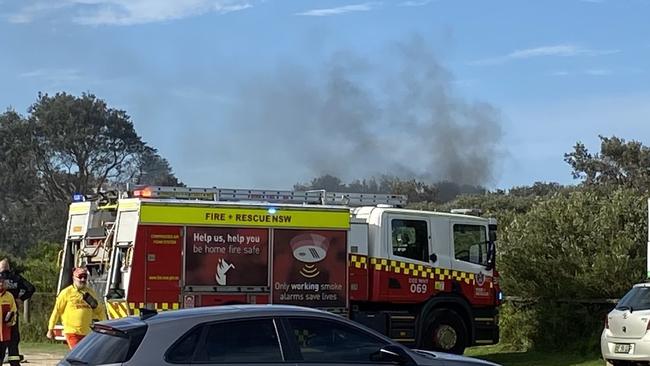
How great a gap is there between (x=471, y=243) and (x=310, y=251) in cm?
337

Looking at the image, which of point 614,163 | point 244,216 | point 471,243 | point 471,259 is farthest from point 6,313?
point 614,163

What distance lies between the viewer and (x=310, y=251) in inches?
721

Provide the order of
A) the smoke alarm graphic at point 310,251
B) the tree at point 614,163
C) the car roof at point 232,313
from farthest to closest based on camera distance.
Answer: the tree at point 614,163
the smoke alarm graphic at point 310,251
the car roof at point 232,313

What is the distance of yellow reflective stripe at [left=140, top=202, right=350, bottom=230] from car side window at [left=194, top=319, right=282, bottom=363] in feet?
26.8

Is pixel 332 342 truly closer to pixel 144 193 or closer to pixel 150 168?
pixel 144 193

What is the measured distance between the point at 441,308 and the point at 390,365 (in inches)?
403

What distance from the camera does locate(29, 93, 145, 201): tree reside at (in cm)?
5825

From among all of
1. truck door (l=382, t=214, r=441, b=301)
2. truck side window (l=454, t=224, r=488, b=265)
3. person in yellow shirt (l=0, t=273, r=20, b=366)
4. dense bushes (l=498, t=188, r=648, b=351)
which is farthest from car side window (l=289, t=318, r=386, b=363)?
dense bushes (l=498, t=188, r=648, b=351)

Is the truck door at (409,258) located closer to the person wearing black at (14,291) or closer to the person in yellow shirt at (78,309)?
the person wearing black at (14,291)

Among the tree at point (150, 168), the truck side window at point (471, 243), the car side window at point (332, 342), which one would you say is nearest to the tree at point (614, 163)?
the tree at point (150, 168)

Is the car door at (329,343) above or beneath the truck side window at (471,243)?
beneath

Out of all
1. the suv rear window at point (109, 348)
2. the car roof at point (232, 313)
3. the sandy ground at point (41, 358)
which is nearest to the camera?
the suv rear window at point (109, 348)

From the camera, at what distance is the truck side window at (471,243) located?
19.8 meters

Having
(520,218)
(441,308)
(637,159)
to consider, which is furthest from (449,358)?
(637,159)
